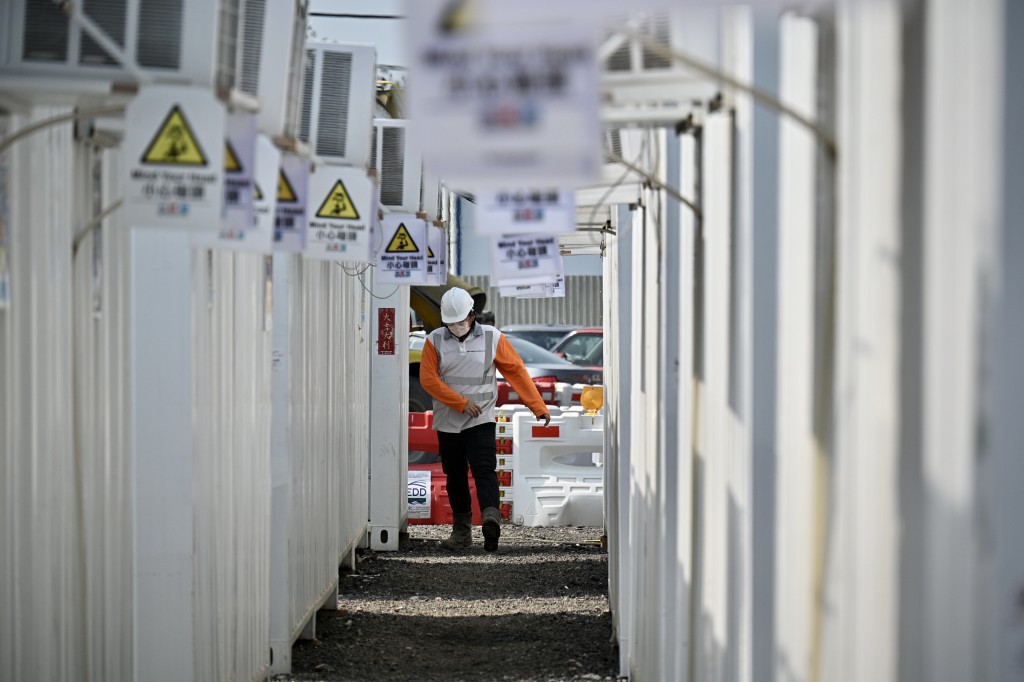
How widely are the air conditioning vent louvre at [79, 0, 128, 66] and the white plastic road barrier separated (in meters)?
8.48

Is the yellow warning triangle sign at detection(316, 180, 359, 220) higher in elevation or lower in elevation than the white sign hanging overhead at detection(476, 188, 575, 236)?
higher

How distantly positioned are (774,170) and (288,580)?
4.39m

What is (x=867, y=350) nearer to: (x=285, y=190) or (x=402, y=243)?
(x=285, y=190)

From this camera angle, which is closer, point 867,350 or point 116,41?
point 867,350

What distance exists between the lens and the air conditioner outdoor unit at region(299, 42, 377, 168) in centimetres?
679

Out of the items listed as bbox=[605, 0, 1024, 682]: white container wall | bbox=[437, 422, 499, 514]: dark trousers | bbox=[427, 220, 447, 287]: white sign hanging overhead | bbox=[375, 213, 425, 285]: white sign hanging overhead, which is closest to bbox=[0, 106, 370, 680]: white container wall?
bbox=[605, 0, 1024, 682]: white container wall

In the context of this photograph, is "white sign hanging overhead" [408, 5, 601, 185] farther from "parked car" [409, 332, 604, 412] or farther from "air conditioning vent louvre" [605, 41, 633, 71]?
"parked car" [409, 332, 604, 412]

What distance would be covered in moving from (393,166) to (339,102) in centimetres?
247

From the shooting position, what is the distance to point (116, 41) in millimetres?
3934

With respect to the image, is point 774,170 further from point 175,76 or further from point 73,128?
point 73,128

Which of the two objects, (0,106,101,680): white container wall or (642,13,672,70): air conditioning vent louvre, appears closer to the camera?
Result: (642,13,672,70): air conditioning vent louvre

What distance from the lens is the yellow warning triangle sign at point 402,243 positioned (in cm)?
938

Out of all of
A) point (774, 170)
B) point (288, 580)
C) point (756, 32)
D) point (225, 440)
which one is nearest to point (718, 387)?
point (774, 170)

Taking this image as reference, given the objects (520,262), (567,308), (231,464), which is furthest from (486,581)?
(567,308)
